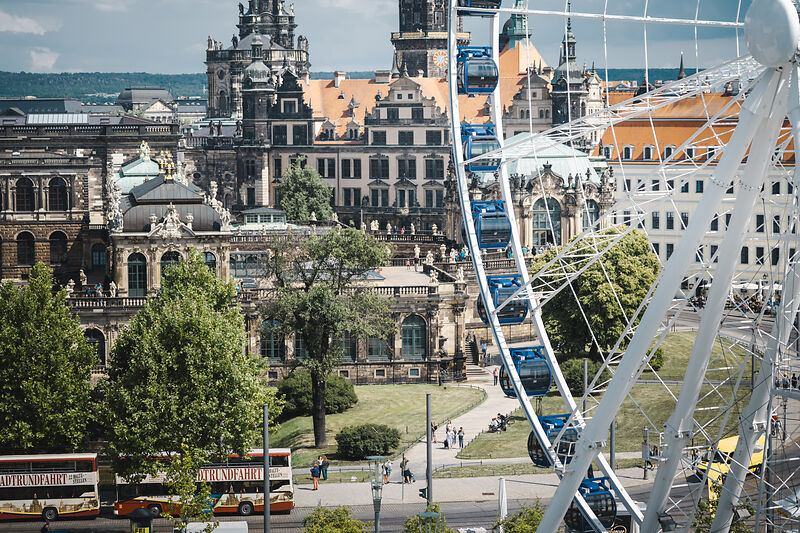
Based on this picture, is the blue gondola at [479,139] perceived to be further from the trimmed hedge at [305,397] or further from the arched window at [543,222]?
the arched window at [543,222]

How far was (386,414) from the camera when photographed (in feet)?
323

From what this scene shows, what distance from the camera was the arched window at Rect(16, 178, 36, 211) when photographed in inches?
5906

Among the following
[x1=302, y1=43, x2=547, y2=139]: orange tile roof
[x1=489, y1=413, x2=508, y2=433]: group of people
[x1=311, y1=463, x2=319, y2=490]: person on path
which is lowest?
[x1=311, y1=463, x2=319, y2=490]: person on path

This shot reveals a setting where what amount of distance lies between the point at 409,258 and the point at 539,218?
13.6 meters

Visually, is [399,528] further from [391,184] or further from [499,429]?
[391,184]

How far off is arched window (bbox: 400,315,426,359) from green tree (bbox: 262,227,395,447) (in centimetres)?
565

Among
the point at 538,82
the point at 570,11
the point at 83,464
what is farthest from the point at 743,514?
the point at 538,82

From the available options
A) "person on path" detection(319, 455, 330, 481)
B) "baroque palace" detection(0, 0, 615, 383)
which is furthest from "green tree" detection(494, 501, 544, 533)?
"person on path" detection(319, 455, 330, 481)

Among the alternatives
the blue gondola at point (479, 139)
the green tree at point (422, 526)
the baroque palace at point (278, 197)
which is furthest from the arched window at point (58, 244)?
the green tree at point (422, 526)

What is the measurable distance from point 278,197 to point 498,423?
107423 mm

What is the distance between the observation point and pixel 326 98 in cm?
19850

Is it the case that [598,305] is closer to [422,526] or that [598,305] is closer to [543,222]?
[543,222]

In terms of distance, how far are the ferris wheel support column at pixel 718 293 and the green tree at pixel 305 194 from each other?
129m

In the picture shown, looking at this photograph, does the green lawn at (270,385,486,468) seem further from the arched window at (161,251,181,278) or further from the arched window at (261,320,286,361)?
the arched window at (161,251,181,278)
